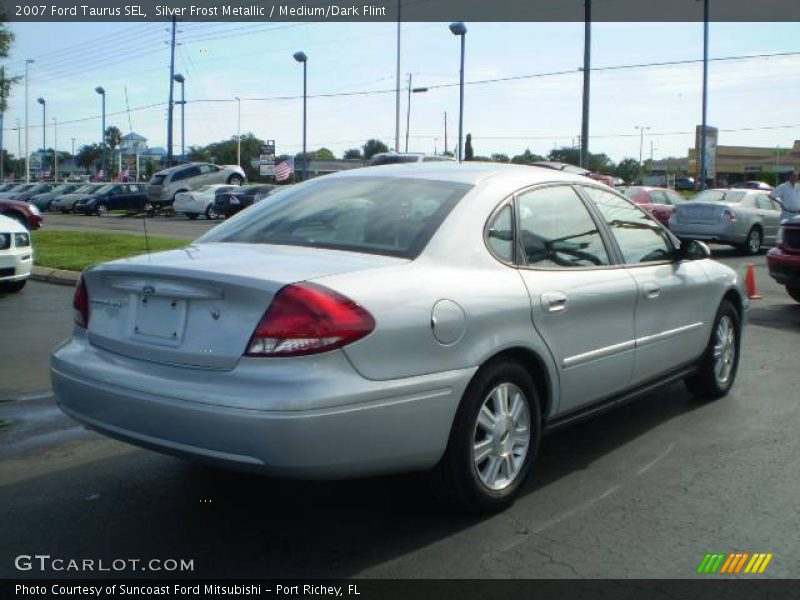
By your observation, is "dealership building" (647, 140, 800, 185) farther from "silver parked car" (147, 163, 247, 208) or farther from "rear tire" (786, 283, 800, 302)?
"rear tire" (786, 283, 800, 302)

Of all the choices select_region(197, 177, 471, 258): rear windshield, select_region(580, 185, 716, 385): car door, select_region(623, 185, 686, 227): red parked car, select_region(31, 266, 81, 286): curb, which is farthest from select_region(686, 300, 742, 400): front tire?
select_region(623, 185, 686, 227): red parked car

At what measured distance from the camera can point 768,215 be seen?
19812 mm

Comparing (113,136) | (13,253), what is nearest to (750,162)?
(113,136)

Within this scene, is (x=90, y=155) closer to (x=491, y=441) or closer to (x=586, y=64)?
(x=586, y=64)

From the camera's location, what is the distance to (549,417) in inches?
174

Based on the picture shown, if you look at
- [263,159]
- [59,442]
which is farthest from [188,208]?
[59,442]

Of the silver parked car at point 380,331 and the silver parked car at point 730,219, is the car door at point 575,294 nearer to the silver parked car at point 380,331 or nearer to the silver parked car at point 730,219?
the silver parked car at point 380,331

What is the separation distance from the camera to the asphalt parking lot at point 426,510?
360 centimetres

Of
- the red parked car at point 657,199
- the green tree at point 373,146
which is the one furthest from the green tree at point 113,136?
the red parked car at point 657,199

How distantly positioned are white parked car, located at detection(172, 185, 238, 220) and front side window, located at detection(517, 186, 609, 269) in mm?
31783

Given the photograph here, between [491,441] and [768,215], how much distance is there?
58.3 ft

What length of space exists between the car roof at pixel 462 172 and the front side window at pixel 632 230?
0.78 feet

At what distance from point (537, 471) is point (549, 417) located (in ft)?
1.54

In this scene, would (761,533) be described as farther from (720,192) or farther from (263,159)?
(263,159)
